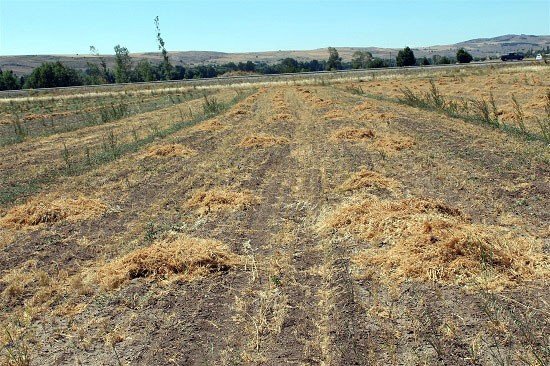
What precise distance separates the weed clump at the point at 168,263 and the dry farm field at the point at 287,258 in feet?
0.10

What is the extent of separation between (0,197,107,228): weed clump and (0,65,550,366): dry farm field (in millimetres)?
32

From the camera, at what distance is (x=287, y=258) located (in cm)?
677

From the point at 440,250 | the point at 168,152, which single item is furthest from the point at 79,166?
the point at 440,250

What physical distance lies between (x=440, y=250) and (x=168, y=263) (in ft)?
12.2

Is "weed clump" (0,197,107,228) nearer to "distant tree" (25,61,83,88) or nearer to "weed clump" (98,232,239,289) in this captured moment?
"weed clump" (98,232,239,289)

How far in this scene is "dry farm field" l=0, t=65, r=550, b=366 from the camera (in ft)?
15.5

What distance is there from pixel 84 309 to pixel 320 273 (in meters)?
3.00

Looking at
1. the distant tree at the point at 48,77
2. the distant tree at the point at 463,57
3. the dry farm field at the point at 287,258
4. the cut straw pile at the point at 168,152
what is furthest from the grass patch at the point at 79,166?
the distant tree at the point at 463,57

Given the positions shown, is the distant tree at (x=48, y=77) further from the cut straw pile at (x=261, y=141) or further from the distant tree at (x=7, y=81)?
the cut straw pile at (x=261, y=141)

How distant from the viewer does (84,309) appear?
5.68m

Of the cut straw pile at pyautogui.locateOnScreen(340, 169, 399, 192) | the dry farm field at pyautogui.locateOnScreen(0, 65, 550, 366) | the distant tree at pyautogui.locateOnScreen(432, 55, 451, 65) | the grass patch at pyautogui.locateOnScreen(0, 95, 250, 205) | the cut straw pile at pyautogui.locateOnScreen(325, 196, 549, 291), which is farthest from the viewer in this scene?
the distant tree at pyautogui.locateOnScreen(432, 55, 451, 65)

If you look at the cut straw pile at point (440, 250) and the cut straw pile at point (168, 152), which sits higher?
the cut straw pile at point (440, 250)

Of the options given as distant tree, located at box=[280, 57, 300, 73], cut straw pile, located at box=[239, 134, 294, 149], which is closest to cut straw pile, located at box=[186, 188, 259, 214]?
cut straw pile, located at box=[239, 134, 294, 149]

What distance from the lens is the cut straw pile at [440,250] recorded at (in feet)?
18.7
